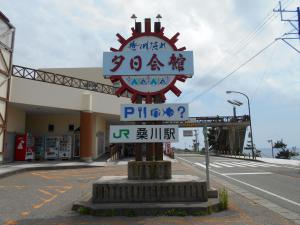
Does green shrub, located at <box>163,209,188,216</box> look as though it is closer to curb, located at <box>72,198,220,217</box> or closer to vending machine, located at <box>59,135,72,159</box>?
curb, located at <box>72,198,220,217</box>

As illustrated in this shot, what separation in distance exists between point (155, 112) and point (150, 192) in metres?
2.32

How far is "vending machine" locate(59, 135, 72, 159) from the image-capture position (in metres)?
29.8

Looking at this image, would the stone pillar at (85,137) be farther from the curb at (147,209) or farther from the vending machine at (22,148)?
the curb at (147,209)

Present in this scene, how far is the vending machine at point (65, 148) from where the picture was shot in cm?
2981

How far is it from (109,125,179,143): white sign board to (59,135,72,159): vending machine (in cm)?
2118

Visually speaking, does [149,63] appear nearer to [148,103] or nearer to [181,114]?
[148,103]

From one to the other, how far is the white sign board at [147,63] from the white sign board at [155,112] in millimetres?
1030

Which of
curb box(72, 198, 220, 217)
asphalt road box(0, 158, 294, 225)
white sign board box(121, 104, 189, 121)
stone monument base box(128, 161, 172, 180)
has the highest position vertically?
white sign board box(121, 104, 189, 121)

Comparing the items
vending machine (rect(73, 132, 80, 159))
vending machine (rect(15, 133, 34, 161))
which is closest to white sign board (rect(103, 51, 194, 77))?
vending machine (rect(15, 133, 34, 161))

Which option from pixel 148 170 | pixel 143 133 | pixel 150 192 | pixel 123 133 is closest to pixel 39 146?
pixel 123 133

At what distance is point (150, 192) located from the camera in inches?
350

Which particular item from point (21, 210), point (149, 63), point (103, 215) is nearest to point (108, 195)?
point (103, 215)

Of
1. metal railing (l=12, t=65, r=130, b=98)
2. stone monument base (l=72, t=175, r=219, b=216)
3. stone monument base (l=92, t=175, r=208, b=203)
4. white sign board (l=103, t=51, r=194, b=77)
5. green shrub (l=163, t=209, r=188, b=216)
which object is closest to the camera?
green shrub (l=163, t=209, r=188, b=216)

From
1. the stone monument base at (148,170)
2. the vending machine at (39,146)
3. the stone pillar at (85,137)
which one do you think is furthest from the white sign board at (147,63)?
the vending machine at (39,146)
